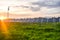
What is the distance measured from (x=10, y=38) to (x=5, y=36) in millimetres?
655

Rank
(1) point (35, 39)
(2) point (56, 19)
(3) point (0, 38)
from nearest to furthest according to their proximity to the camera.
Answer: (3) point (0, 38), (1) point (35, 39), (2) point (56, 19)

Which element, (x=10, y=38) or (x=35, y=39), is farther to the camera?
(x=35, y=39)

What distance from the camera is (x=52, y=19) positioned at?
76250mm

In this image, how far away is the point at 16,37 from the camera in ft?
63.3

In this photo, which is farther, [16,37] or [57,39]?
[57,39]

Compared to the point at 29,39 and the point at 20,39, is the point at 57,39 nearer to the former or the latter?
the point at 29,39

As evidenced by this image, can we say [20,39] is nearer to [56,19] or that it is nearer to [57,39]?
[57,39]

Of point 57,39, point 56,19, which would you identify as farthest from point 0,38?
point 56,19

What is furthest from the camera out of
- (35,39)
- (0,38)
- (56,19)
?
(56,19)

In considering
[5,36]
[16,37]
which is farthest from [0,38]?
[16,37]

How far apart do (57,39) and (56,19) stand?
53.1m

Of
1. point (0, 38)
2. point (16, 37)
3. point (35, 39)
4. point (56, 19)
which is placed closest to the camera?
point (0, 38)

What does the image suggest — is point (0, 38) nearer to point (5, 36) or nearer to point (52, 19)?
point (5, 36)

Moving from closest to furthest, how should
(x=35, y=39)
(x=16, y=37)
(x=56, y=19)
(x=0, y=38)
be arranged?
(x=0, y=38) → (x=16, y=37) → (x=35, y=39) → (x=56, y=19)
